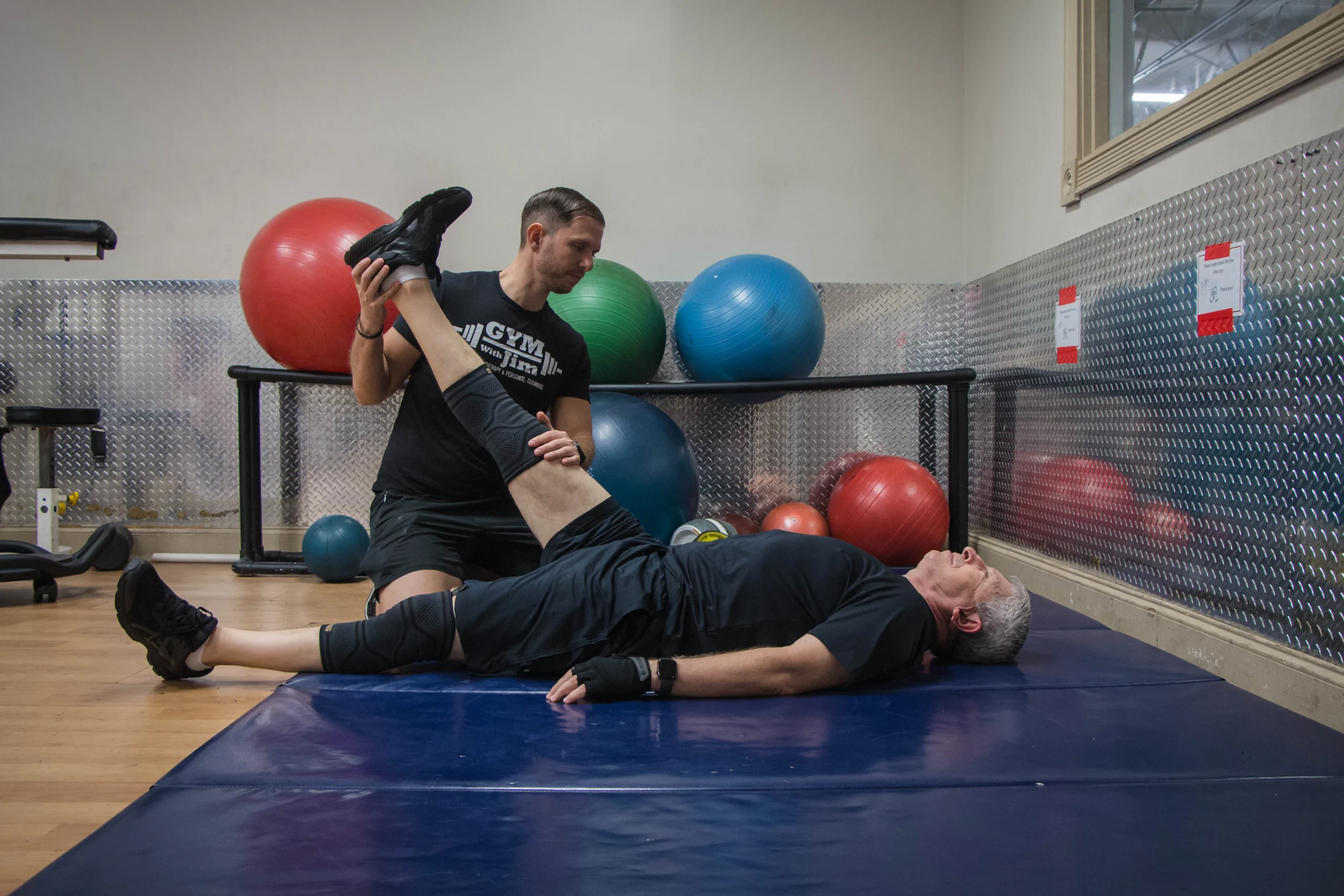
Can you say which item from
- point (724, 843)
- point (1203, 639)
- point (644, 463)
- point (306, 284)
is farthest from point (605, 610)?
point (306, 284)

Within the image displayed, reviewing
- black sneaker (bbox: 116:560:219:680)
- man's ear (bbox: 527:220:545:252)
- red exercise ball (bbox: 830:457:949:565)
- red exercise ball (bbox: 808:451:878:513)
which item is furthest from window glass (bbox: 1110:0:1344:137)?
black sneaker (bbox: 116:560:219:680)

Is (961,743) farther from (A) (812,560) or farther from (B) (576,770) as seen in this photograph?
(B) (576,770)

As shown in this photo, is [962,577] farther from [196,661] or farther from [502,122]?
[502,122]

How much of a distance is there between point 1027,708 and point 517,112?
3.79 m

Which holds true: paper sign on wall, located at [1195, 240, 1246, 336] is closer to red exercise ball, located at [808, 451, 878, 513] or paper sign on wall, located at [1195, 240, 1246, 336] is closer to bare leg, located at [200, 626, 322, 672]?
red exercise ball, located at [808, 451, 878, 513]

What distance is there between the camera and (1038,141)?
3.54 metres

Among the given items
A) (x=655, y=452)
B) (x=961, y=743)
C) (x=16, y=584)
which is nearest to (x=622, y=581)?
(x=961, y=743)

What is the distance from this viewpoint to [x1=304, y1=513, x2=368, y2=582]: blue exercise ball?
3.65 metres

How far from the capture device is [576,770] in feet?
4.83

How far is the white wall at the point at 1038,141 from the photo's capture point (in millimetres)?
2127

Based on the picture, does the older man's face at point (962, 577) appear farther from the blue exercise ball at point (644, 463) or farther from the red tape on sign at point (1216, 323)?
the blue exercise ball at point (644, 463)

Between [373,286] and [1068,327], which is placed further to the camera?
[1068,327]

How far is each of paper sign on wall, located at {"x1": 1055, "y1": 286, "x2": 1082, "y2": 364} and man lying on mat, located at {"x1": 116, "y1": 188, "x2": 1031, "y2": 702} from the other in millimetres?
1258

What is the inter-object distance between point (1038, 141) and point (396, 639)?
3.20 meters
